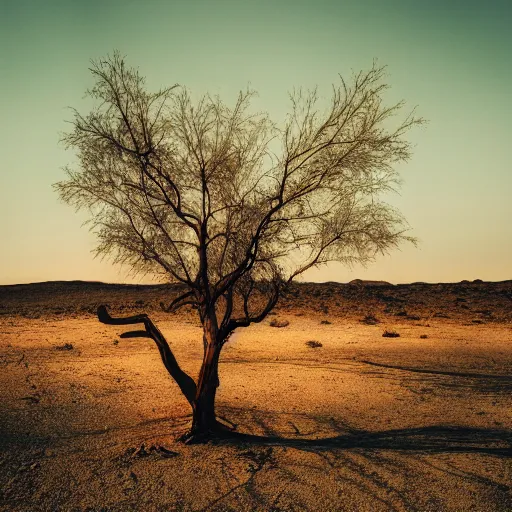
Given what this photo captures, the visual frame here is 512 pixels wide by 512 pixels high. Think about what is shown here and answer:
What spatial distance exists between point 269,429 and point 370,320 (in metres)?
22.7

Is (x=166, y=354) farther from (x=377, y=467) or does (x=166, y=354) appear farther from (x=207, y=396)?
(x=377, y=467)

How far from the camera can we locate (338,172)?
11.2 m

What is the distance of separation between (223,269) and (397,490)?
6.25 meters

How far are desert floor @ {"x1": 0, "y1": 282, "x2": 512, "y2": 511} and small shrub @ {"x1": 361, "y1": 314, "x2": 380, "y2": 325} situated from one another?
8897 mm

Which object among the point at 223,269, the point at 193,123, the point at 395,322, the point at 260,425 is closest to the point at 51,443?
the point at 260,425

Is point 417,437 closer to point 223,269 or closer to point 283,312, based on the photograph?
point 223,269

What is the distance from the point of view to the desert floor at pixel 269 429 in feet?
27.3

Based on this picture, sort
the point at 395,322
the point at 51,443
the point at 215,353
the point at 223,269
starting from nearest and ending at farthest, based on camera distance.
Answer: the point at 51,443, the point at 215,353, the point at 223,269, the point at 395,322

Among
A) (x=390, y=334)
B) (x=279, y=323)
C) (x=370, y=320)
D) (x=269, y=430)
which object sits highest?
(x=370, y=320)

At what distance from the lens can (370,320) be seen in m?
33.3

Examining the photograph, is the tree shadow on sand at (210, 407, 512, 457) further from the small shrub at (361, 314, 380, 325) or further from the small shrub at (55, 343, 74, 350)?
the small shrub at (361, 314, 380, 325)

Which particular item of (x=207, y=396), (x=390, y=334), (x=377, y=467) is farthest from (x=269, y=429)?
(x=390, y=334)

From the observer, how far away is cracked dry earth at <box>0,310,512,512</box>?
8305 millimetres

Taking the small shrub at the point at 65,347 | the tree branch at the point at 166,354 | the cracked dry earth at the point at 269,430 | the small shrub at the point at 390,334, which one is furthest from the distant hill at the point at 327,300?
the tree branch at the point at 166,354
